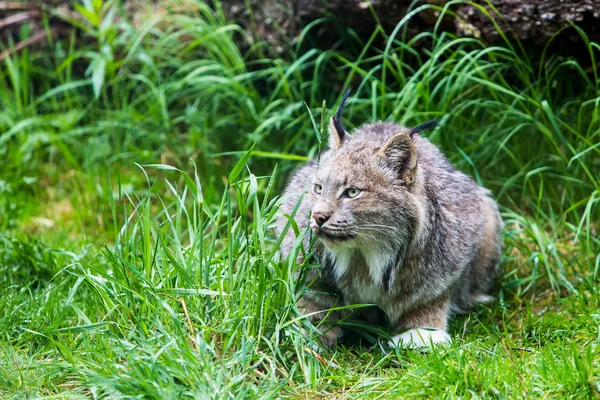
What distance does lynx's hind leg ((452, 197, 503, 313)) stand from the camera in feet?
15.6

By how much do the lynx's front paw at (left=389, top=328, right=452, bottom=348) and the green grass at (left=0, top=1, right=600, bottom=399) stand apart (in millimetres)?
98

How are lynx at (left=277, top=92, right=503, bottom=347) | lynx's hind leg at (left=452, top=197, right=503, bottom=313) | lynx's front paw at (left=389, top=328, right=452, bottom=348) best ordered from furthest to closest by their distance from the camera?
1. lynx's hind leg at (left=452, top=197, right=503, bottom=313)
2. lynx's front paw at (left=389, top=328, right=452, bottom=348)
3. lynx at (left=277, top=92, right=503, bottom=347)

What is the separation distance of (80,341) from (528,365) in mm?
2315

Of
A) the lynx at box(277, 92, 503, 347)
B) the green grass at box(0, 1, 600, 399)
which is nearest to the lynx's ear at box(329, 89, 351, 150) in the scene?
the lynx at box(277, 92, 503, 347)

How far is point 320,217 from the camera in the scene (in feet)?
12.5

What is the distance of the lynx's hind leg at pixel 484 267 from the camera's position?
4.76m

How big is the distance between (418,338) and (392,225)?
0.73 m

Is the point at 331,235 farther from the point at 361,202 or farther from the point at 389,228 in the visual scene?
the point at 389,228

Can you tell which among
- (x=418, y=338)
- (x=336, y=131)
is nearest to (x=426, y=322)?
(x=418, y=338)

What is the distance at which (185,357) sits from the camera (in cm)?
334

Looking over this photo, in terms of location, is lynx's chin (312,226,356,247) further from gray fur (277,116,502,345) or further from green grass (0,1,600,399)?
green grass (0,1,600,399)

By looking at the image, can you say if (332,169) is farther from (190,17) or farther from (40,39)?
(40,39)

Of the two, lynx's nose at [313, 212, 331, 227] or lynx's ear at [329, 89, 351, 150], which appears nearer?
lynx's nose at [313, 212, 331, 227]

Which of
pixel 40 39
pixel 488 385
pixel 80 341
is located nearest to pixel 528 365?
pixel 488 385
